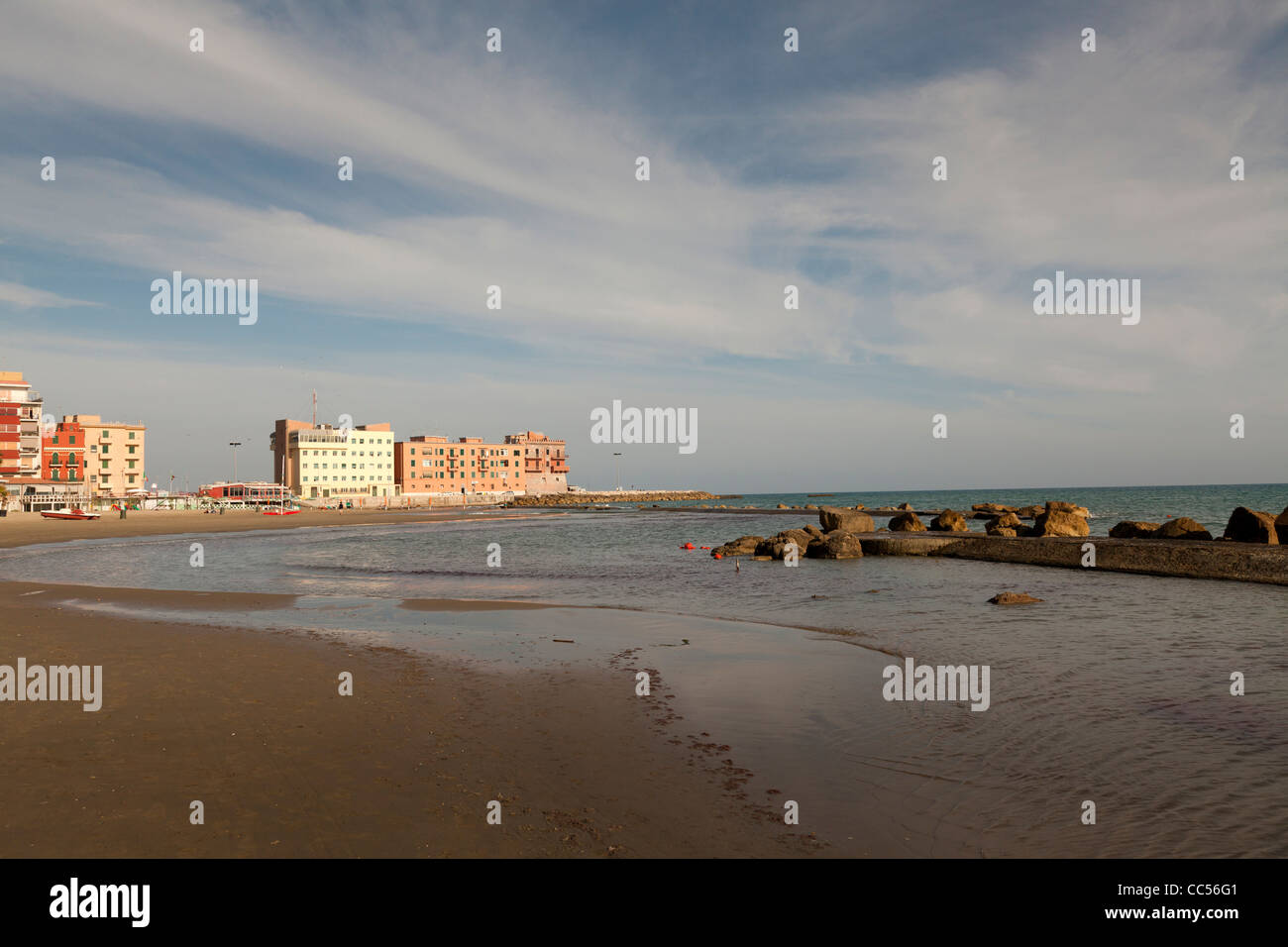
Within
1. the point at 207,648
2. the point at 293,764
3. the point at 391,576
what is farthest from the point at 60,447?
the point at 293,764

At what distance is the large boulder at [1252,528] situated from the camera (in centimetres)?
2766

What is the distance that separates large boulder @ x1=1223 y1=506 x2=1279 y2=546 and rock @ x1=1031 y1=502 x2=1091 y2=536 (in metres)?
8.56

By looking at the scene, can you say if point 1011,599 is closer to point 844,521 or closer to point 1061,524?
point 1061,524

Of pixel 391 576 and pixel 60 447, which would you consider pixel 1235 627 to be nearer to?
pixel 391 576

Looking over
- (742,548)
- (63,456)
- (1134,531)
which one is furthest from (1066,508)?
(63,456)

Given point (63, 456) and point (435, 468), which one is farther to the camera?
point (435, 468)

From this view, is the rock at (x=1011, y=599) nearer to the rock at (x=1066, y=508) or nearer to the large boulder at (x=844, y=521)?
the rock at (x=1066, y=508)

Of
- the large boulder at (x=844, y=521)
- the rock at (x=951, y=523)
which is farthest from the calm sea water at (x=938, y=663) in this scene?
the rock at (x=951, y=523)

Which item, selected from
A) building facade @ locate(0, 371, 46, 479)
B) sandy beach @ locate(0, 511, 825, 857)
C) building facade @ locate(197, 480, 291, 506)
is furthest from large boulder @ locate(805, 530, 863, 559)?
building facade @ locate(197, 480, 291, 506)

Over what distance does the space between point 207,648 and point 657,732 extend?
9.69 metres

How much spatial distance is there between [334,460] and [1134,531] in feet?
562

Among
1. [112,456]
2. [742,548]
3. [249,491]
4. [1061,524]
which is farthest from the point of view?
[249,491]

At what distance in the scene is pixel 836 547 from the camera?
36.0 m

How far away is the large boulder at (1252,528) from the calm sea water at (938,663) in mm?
5993
